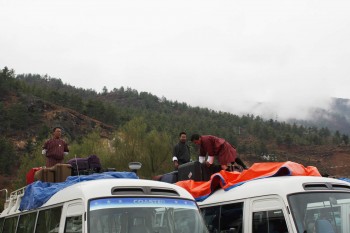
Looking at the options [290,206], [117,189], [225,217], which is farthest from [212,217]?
[117,189]

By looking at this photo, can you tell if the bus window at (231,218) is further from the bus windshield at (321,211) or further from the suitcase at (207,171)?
the suitcase at (207,171)

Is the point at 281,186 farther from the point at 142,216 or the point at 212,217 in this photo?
the point at 142,216

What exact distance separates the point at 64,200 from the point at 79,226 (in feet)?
3.25

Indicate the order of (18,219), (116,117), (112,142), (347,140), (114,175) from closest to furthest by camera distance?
1. (114,175)
2. (18,219)
3. (112,142)
4. (116,117)
5. (347,140)

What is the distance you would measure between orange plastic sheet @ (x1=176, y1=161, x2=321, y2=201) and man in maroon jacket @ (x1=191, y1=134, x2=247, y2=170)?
118cm

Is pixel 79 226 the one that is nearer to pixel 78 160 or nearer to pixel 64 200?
pixel 64 200

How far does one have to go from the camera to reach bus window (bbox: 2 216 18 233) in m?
9.39

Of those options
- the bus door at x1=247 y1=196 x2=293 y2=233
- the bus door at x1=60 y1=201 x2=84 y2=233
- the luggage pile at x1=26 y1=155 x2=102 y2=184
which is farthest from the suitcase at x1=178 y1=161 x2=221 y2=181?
the bus door at x1=60 y1=201 x2=84 y2=233

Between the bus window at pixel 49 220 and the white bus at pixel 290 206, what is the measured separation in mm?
2786

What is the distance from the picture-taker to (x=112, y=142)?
40188 millimetres

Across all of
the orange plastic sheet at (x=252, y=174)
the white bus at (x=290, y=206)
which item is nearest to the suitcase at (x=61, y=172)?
the orange plastic sheet at (x=252, y=174)

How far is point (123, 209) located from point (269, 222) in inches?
91.4

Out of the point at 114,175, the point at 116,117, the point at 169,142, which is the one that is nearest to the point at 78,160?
the point at 114,175

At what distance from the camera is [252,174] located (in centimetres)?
848
